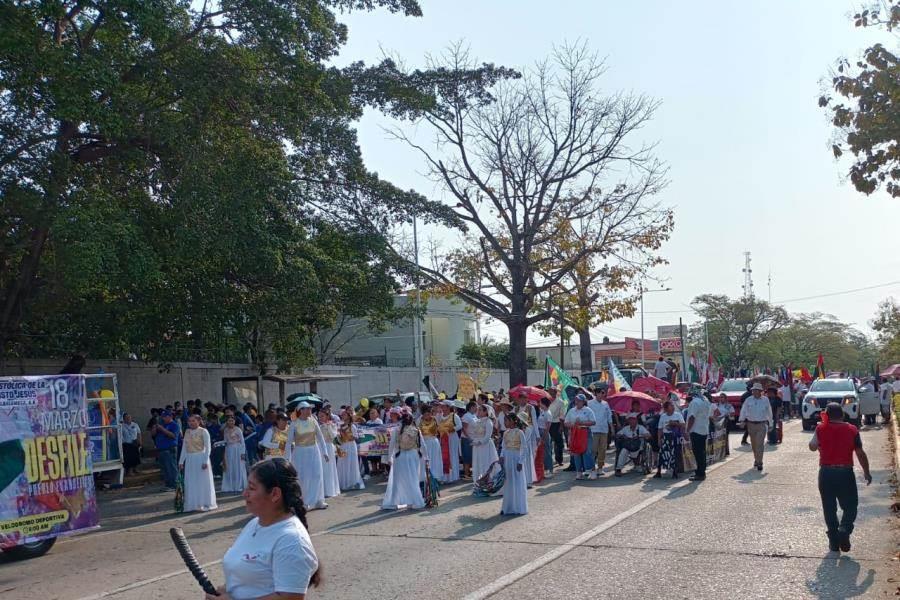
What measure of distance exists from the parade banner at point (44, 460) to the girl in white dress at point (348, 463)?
21.9ft

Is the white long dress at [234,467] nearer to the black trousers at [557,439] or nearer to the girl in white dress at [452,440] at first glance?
the girl in white dress at [452,440]

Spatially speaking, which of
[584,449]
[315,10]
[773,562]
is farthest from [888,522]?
[315,10]

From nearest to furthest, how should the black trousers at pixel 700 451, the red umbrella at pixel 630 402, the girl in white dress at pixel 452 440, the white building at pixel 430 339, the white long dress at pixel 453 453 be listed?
the black trousers at pixel 700 451
the girl in white dress at pixel 452 440
the white long dress at pixel 453 453
the red umbrella at pixel 630 402
the white building at pixel 430 339

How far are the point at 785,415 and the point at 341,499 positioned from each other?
28.4 meters

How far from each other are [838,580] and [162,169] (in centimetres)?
1369

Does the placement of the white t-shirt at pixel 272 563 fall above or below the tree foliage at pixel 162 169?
below

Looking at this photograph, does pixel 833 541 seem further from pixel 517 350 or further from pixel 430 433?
pixel 517 350

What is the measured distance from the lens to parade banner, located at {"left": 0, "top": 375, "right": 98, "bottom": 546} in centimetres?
1102

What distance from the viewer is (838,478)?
9586 millimetres

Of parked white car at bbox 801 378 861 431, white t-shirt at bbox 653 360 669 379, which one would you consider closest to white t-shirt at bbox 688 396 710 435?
parked white car at bbox 801 378 861 431

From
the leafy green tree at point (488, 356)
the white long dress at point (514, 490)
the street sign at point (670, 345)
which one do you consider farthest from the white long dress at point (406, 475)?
the street sign at point (670, 345)

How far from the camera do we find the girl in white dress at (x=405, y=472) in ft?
47.4

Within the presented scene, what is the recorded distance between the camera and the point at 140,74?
646 inches

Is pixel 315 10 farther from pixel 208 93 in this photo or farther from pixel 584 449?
pixel 584 449
